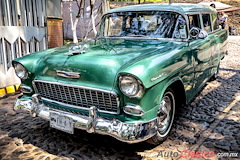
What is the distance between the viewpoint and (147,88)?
2.40m

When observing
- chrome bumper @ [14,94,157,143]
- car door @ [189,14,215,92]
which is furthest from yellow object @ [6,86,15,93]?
car door @ [189,14,215,92]

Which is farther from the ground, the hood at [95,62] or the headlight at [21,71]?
the hood at [95,62]

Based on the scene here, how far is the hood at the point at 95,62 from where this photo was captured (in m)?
2.53

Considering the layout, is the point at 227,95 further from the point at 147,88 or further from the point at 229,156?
the point at 147,88

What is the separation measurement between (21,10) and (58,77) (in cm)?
359

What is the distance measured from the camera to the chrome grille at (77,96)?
8.27 ft

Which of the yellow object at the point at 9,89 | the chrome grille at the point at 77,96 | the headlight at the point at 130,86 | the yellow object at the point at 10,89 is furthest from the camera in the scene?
the yellow object at the point at 10,89

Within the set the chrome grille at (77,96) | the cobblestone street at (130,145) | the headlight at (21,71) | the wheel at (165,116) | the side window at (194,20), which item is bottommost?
the cobblestone street at (130,145)

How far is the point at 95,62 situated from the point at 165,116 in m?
1.14

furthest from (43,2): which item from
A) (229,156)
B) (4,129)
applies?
(229,156)

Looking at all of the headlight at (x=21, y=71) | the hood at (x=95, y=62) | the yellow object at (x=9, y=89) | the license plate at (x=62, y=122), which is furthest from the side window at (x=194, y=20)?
the yellow object at (x=9, y=89)

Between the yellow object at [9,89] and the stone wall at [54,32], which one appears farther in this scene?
the stone wall at [54,32]

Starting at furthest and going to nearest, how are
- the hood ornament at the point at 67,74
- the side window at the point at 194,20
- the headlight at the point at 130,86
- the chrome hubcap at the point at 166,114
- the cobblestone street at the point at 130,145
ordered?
the side window at the point at 194,20
the chrome hubcap at the point at 166,114
the cobblestone street at the point at 130,145
the hood ornament at the point at 67,74
the headlight at the point at 130,86

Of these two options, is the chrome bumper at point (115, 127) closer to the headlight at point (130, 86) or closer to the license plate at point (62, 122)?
the license plate at point (62, 122)
